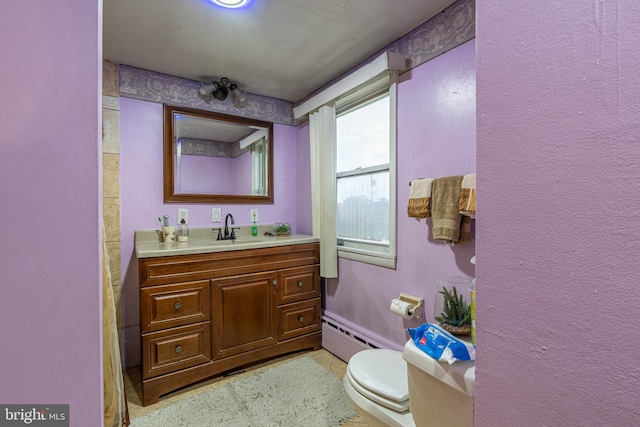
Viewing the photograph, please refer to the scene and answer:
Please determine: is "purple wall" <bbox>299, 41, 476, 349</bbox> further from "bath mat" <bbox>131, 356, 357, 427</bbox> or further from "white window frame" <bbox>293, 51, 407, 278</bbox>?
"bath mat" <bbox>131, 356, 357, 427</bbox>

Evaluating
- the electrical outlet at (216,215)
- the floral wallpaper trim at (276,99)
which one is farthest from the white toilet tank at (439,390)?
the electrical outlet at (216,215)

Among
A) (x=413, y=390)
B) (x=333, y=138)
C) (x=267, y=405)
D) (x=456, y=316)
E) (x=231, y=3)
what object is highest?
(x=231, y=3)

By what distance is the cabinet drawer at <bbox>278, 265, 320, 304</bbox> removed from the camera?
7.18ft

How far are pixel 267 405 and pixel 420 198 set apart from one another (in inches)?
58.0

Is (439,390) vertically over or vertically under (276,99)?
under

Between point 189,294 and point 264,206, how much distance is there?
1095 mm

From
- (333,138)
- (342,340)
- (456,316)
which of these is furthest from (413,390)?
(333,138)

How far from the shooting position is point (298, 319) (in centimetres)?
227

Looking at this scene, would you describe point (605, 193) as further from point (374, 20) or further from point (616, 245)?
point (374, 20)

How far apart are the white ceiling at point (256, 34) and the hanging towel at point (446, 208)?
0.93 metres

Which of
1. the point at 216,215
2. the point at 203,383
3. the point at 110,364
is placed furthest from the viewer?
the point at 216,215

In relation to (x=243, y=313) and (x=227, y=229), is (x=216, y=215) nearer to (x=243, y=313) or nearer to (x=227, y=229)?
(x=227, y=229)

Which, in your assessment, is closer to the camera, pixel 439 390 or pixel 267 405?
pixel 439 390

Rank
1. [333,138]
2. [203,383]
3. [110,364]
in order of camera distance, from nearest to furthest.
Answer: [110,364]
[203,383]
[333,138]
